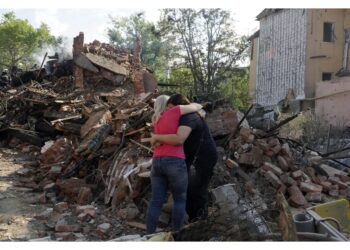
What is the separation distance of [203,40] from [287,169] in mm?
14441

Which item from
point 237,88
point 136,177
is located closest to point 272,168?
point 136,177

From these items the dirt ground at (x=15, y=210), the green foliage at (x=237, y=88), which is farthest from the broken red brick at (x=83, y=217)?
the green foliage at (x=237, y=88)

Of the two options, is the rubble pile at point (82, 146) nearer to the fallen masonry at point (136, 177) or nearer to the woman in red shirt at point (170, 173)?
the fallen masonry at point (136, 177)

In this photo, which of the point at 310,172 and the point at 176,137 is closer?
the point at 176,137

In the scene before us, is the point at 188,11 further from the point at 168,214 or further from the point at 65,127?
the point at 168,214

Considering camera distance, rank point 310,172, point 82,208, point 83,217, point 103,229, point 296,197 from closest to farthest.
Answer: point 103,229
point 83,217
point 82,208
point 296,197
point 310,172

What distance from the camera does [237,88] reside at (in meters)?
22.9

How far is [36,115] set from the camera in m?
11.7

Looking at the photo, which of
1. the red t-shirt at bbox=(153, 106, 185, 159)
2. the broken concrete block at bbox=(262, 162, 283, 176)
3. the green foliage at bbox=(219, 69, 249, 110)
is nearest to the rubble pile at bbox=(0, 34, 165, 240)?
the red t-shirt at bbox=(153, 106, 185, 159)

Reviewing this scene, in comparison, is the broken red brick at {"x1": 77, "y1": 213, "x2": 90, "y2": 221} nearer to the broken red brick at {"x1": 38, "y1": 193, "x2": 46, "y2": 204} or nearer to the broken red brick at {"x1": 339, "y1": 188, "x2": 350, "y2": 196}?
the broken red brick at {"x1": 38, "y1": 193, "x2": 46, "y2": 204}

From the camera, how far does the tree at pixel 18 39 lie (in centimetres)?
3250

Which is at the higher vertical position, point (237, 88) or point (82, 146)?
point (237, 88)

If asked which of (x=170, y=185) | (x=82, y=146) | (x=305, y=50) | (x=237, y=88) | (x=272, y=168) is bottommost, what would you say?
(x=272, y=168)

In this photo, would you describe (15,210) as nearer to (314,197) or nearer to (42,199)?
(42,199)
